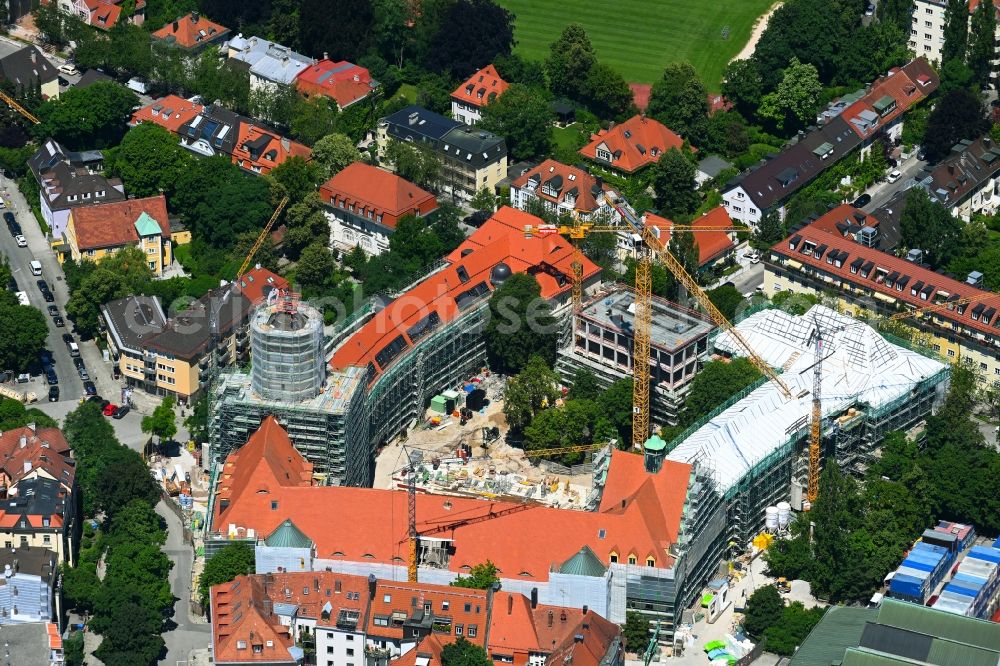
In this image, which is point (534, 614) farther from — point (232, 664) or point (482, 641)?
point (232, 664)

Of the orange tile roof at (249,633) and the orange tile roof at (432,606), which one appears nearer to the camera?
the orange tile roof at (249,633)

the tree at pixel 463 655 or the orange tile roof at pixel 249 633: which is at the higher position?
the orange tile roof at pixel 249 633

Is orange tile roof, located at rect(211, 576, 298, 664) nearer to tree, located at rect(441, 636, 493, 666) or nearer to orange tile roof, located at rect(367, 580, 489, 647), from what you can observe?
orange tile roof, located at rect(367, 580, 489, 647)

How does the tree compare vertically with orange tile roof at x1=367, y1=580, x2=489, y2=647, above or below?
below

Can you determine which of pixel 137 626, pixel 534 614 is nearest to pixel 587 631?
pixel 534 614

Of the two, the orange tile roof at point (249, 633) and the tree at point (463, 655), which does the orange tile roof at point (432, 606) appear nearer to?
the tree at point (463, 655)

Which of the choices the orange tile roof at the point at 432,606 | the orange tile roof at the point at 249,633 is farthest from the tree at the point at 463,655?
the orange tile roof at the point at 249,633

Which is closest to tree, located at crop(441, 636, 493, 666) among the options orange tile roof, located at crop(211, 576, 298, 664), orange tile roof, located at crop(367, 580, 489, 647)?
orange tile roof, located at crop(367, 580, 489, 647)
